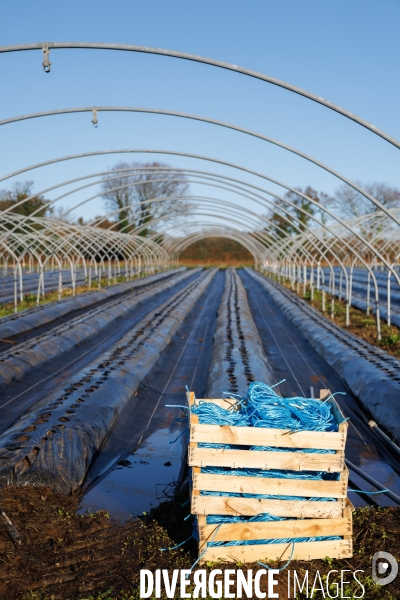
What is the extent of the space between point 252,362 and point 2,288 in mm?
16854

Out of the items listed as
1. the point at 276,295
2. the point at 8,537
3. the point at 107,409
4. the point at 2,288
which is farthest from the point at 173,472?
the point at 2,288

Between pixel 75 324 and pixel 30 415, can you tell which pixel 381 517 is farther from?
pixel 75 324

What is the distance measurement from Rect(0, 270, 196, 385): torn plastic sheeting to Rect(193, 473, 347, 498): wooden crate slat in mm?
5353

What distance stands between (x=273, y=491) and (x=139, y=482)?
191cm

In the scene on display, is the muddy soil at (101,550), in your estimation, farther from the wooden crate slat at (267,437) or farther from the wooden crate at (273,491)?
the wooden crate slat at (267,437)

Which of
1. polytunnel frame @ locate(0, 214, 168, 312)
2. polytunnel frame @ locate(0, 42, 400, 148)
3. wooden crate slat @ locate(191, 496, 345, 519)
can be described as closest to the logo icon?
wooden crate slat @ locate(191, 496, 345, 519)

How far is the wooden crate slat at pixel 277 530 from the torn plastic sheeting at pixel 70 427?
1.78 meters

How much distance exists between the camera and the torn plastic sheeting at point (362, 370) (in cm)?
680

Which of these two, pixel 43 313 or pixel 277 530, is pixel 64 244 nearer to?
pixel 43 313

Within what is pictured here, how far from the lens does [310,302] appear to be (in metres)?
19.0

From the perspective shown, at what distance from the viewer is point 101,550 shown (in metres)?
3.85

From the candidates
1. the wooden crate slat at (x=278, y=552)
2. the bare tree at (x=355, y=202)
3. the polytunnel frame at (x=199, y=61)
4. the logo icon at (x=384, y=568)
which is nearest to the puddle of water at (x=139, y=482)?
the wooden crate slat at (x=278, y=552)

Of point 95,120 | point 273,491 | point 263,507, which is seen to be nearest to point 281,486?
point 273,491

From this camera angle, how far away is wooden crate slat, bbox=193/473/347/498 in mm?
3670
